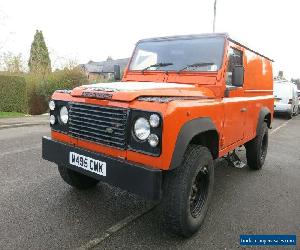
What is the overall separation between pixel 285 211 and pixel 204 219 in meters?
1.16

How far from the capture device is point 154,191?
108 inches

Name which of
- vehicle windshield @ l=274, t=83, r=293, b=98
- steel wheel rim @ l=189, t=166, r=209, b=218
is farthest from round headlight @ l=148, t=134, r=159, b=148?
vehicle windshield @ l=274, t=83, r=293, b=98

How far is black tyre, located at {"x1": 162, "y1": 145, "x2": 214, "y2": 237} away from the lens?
296cm

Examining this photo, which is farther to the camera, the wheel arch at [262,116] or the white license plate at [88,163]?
the wheel arch at [262,116]

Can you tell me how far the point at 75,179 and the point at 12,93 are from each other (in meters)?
10.9

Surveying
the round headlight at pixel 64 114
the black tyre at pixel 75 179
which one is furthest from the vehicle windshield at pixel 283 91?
the round headlight at pixel 64 114

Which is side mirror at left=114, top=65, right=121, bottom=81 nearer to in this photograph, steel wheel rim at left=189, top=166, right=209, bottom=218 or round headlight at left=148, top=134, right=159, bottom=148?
steel wheel rim at left=189, top=166, right=209, bottom=218

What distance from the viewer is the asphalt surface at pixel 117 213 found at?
311cm

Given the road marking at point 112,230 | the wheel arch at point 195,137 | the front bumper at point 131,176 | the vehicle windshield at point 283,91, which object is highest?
the vehicle windshield at point 283,91

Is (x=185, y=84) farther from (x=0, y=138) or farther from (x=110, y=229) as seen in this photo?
(x=0, y=138)

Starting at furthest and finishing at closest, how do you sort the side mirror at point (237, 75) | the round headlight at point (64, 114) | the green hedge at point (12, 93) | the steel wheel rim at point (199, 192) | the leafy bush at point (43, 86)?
the leafy bush at point (43, 86)
the green hedge at point (12, 93)
the side mirror at point (237, 75)
the round headlight at point (64, 114)
the steel wheel rim at point (199, 192)

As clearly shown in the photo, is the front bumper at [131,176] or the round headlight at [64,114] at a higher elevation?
the round headlight at [64,114]

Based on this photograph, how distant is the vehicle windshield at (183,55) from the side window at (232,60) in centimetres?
18

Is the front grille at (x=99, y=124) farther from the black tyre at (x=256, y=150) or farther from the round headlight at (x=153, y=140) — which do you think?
the black tyre at (x=256, y=150)
